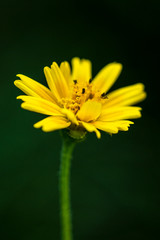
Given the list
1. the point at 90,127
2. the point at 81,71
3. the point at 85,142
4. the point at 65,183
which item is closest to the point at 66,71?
the point at 81,71

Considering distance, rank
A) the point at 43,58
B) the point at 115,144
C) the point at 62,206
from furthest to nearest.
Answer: the point at 43,58 → the point at 115,144 → the point at 62,206

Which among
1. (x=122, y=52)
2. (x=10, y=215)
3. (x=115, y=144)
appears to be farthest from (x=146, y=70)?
(x=10, y=215)

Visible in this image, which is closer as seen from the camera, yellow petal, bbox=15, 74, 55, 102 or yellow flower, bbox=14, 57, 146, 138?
yellow flower, bbox=14, 57, 146, 138

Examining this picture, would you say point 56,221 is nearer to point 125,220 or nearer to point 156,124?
point 125,220

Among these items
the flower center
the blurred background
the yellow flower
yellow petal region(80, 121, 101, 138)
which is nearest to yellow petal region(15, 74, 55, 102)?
the yellow flower

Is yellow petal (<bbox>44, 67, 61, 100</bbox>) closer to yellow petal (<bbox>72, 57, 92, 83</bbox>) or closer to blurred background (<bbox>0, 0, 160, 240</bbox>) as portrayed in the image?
yellow petal (<bbox>72, 57, 92, 83</bbox>)

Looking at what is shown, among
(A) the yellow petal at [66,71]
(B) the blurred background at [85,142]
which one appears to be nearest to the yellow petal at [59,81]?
(A) the yellow petal at [66,71]
